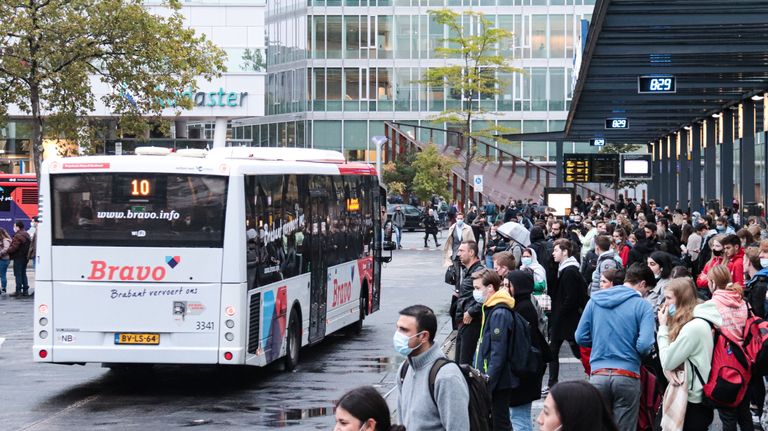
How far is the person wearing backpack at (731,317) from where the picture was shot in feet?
34.4

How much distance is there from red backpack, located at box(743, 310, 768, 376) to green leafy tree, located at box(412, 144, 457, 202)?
62039 millimetres

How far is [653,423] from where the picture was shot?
34.6 feet

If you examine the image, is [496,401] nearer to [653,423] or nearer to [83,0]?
[653,423]

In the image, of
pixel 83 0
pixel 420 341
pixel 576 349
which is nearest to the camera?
pixel 420 341

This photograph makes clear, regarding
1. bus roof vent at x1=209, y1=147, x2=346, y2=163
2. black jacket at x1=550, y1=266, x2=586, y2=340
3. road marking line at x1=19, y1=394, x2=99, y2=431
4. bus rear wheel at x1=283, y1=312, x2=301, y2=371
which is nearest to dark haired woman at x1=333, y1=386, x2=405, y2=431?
road marking line at x1=19, y1=394, x2=99, y2=431

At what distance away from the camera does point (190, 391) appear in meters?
17.3

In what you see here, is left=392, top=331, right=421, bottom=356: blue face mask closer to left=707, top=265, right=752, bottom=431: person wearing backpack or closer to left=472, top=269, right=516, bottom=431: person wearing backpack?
left=472, top=269, right=516, bottom=431: person wearing backpack

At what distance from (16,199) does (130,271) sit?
35.0 metres

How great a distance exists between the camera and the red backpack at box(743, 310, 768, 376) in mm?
10797

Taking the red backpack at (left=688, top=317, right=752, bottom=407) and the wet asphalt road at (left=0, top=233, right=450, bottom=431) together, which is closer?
the red backpack at (left=688, top=317, right=752, bottom=407)

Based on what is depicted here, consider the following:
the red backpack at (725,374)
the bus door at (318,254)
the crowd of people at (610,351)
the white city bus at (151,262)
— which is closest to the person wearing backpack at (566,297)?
the crowd of people at (610,351)

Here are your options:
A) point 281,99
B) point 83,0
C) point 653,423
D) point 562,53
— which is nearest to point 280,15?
point 281,99

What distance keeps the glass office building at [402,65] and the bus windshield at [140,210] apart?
72.2 meters

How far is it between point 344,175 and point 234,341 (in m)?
6.65
